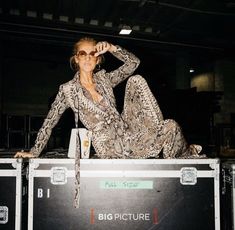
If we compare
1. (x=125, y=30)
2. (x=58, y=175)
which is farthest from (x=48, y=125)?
(x=125, y=30)

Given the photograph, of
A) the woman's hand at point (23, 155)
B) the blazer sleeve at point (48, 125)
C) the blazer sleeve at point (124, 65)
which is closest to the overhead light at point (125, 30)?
the blazer sleeve at point (124, 65)

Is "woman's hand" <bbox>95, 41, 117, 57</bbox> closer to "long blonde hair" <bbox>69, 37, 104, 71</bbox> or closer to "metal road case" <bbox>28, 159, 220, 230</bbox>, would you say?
"long blonde hair" <bbox>69, 37, 104, 71</bbox>

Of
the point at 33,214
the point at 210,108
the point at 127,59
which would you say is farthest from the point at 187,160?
the point at 210,108

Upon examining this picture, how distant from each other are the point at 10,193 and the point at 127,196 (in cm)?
64

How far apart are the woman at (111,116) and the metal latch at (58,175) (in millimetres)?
232

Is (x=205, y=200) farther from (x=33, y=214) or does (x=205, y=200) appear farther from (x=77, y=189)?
(x=33, y=214)

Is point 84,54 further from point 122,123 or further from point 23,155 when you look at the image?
point 23,155

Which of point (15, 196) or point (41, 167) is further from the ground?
point (41, 167)

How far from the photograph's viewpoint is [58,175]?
5.99ft

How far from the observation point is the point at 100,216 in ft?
5.87

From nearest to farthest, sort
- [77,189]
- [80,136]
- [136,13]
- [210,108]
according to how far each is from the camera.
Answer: [77,189]
[80,136]
[210,108]
[136,13]

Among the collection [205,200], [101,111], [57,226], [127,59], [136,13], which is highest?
[136,13]

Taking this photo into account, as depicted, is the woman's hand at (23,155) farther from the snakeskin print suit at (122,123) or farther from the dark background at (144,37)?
the dark background at (144,37)

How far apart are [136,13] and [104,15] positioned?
641mm
